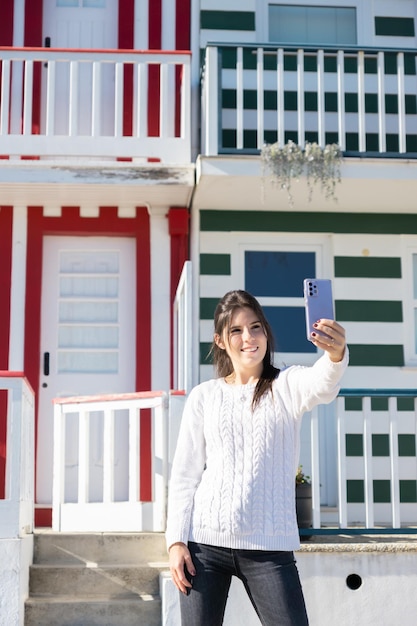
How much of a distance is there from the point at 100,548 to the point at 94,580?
0.80 feet

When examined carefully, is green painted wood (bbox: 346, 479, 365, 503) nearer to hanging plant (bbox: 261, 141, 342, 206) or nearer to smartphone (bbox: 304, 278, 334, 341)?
hanging plant (bbox: 261, 141, 342, 206)

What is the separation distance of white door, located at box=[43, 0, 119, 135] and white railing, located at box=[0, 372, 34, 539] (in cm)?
340

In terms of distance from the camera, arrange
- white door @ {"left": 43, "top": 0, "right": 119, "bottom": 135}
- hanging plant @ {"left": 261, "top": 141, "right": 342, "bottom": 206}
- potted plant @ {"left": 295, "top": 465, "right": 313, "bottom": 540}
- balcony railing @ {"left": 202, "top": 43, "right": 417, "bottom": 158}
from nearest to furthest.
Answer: potted plant @ {"left": 295, "top": 465, "right": 313, "bottom": 540} → hanging plant @ {"left": 261, "top": 141, "right": 342, "bottom": 206} → balcony railing @ {"left": 202, "top": 43, "right": 417, "bottom": 158} → white door @ {"left": 43, "top": 0, "right": 119, "bottom": 135}

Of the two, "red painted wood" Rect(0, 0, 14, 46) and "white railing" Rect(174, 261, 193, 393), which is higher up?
"red painted wood" Rect(0, 0, 14, 46)

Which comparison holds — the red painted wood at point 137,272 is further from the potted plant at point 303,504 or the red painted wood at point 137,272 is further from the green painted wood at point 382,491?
the potted plant at point 303,504

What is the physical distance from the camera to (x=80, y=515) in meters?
6.35

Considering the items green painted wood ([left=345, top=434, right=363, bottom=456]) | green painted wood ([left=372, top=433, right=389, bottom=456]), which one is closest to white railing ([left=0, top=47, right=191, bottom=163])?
green painted wood ([left=345, top=434, right=363, bottom=456])

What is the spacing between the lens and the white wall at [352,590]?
17.8ft

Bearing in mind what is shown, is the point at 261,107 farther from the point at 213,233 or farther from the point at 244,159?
the point at 213,233

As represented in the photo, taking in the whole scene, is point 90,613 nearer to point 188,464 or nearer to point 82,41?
point 188,464

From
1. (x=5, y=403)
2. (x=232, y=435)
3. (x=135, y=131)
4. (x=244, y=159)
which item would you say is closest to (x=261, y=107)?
(x=244, y=159)

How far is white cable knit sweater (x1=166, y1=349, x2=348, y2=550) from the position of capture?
9.41 ft

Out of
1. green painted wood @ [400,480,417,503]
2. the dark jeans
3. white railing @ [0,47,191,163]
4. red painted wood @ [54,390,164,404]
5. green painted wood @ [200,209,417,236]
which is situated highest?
white railing @ [0,47,191,163]

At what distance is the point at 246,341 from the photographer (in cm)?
305
